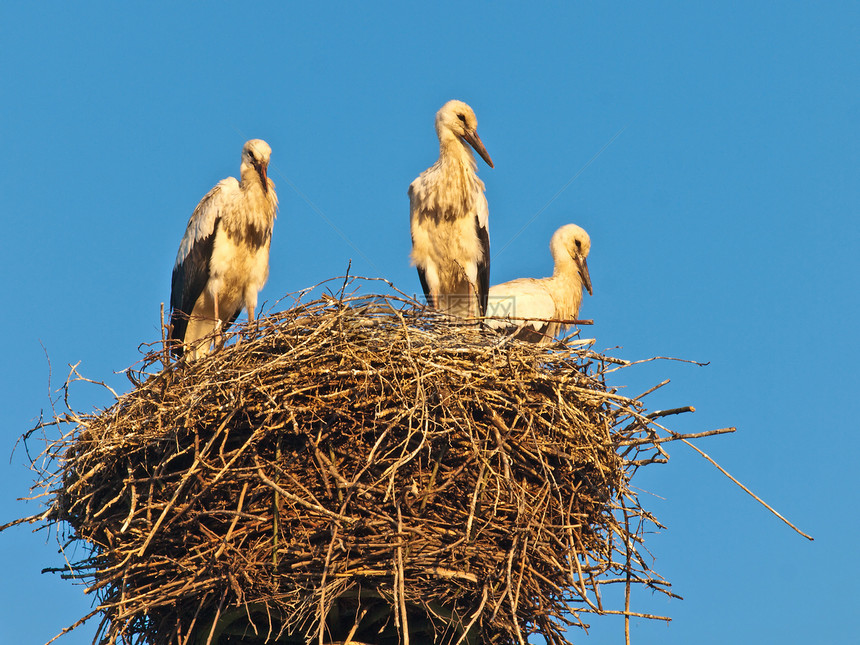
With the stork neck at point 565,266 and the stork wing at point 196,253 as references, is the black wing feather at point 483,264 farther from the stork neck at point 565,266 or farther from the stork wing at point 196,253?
the stork wing at point 196,253

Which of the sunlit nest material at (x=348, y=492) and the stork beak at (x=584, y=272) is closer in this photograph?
the sunlit nest material at (x=348, y=492)

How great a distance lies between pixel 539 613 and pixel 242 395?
5.28 ft

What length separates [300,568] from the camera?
448 cm

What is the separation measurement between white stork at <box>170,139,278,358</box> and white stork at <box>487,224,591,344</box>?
71.8 inches

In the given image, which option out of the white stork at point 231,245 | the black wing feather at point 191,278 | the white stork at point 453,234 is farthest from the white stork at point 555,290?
the black wing feather at point 191,278

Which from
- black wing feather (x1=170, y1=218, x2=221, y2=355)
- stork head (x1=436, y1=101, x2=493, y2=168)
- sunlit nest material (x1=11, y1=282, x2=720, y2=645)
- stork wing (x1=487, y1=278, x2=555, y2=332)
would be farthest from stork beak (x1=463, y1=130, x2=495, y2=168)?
sunlit nest material (x1=11, y1=282, x2=720, y2=645)

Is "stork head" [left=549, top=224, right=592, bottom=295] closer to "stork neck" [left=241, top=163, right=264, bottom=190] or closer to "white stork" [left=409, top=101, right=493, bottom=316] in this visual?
"white stork" [left=409, top=101, right=493, bottom=316]

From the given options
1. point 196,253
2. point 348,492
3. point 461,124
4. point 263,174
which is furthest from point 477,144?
point 348,492

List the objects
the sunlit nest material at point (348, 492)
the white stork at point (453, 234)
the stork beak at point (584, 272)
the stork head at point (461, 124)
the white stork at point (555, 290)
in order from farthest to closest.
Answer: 1. the stork beak at point (584, 272)
2. the white stork at point (555, 290)
3. the stork head at point (461, 124)
4. the white stork at point (453, 234)
5. the sunlit nest material at point (348, 492)

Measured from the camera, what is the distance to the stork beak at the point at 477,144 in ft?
25.7

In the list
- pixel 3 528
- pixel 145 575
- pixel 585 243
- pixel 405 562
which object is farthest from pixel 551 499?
pixel 585 243

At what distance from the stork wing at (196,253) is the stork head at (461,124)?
1.59 metres

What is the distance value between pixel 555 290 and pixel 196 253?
2944 mm

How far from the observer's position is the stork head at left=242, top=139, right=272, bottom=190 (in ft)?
25.1
